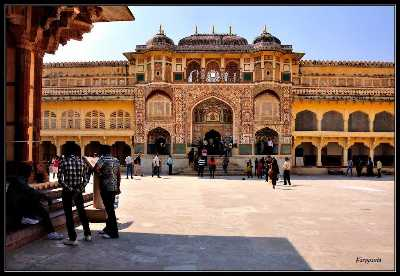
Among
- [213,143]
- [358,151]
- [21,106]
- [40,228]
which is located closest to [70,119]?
[213,143]

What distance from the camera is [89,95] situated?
1217 inches

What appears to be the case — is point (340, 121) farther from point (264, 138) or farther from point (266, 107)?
point (264, 138)

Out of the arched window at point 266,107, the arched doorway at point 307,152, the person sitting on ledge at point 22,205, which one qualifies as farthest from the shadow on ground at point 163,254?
the arched doorway at point 307,152

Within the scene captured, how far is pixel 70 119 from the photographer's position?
31.4 metres

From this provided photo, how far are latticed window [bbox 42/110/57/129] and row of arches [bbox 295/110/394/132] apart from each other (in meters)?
18.3

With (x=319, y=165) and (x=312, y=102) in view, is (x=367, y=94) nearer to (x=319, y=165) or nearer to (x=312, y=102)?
(x=312, y=102)

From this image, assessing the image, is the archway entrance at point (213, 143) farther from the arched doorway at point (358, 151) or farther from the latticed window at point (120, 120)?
the arched doorway at point (358, 151)

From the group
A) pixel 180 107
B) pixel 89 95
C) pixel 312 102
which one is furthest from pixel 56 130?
pixel 312 102

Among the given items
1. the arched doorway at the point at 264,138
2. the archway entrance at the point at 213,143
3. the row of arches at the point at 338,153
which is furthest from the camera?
the row of arches at the point at 338,153

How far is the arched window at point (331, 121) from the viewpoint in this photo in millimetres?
31297

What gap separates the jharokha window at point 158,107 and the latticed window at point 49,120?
7442 millimetres

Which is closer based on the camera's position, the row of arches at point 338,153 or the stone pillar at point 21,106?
the stone pillar at point 21,106

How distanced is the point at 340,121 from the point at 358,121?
56.2 inches
